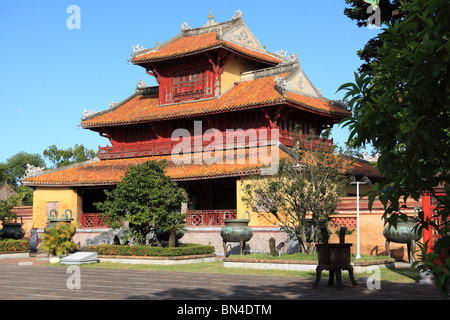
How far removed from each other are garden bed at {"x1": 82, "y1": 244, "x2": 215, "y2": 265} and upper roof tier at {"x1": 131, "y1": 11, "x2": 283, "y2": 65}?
10964 mm

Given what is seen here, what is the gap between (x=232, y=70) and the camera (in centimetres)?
2791

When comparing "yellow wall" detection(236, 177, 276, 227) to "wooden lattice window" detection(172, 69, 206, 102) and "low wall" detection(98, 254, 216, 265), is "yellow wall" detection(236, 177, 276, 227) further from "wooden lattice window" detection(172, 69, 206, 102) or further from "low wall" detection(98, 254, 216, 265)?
"wooden lattice window" detection(172, 69, 206, 102)

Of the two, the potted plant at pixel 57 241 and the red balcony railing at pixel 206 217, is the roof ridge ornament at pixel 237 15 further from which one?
the potted plant at pixel 57 241

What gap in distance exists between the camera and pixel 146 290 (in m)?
10.9

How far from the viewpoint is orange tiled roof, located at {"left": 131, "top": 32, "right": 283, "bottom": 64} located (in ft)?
86.2

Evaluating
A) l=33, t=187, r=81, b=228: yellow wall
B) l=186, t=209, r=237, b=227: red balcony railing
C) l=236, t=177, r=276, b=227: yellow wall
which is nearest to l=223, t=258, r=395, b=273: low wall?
l=236, t=177, r=276, b=227: yellow wall

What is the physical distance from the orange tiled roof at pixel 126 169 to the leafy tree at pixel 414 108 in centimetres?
1621

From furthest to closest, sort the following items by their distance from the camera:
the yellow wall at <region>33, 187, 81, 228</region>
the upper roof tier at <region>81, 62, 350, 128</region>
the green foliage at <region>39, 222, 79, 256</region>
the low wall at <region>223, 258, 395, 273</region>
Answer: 1. the yellow wall at <region>33, 187, 81, 228</region>
2. the upper roof tier at <region>81, 62, 350, 128</region>
3. the green foliage at <region>39, 222, 79, 256</region>
4. the low wall at <region>223, 258, 395, 273</region>

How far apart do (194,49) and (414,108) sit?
2295 centimetres

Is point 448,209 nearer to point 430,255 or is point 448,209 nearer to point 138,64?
point 430,255

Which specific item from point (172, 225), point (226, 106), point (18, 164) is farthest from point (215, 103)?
point (18, 164)

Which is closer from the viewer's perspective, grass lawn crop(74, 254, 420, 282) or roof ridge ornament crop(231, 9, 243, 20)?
grass lawn crop(74, 254, 420, 282)

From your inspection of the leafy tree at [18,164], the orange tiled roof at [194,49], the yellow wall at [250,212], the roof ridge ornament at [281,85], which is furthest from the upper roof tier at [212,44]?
the leafy tree at [18,164]
